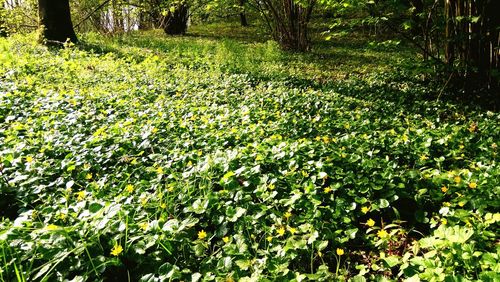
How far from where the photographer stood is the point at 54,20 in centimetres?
1055

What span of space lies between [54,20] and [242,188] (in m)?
10.6

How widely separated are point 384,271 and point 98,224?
1.83 metres

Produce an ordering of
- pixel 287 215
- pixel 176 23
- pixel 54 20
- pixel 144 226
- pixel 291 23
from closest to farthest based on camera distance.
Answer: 1. pixel 144 226
2. pixel 287 215
3. pixel 54 20
4. pixel 291 23
5. pixel 176 23

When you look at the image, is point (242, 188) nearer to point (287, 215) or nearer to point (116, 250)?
point (287, 215)

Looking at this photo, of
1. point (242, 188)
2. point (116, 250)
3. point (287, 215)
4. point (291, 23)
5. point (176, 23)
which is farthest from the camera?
point (176, 23)

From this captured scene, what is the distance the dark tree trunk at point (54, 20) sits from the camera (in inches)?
409

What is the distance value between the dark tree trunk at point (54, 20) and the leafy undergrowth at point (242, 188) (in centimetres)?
561

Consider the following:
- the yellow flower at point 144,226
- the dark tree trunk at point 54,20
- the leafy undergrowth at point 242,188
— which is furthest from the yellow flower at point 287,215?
the dark tree trunk at point 54,20

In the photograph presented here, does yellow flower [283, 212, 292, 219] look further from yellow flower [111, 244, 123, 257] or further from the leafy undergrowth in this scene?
yellow flower [111, 244, 123, 257]

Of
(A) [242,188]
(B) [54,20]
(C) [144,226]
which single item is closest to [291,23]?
→ (B) [54,20]

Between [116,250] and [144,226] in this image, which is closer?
[116,250]

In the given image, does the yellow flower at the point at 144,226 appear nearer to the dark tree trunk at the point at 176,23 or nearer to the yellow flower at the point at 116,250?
the yellow flower at the point at 116,250

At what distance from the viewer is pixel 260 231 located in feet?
7.82

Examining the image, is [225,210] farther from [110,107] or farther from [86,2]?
[86,2]
